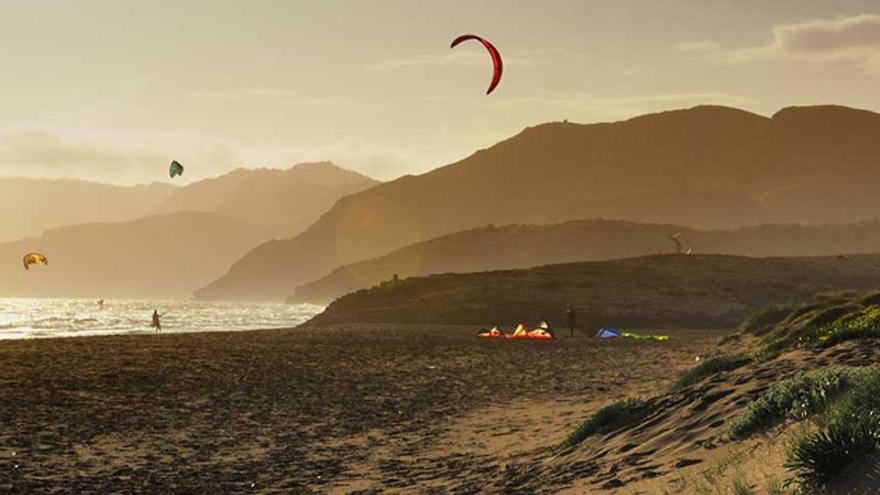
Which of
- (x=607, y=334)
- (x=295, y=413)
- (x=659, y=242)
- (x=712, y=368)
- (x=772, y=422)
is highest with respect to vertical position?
(x=659, y=242)

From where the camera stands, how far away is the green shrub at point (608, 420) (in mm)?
13734

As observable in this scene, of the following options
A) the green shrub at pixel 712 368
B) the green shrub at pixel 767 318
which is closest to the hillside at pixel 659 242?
the green shrub at pixel 767 318

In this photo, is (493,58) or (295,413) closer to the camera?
(295,413)

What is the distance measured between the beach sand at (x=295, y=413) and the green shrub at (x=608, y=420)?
54 centimetres

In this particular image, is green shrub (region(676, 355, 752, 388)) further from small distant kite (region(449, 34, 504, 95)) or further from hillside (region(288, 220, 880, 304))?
hillside (region(288, 220, 880, 304))

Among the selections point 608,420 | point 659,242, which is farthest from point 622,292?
point 659,242

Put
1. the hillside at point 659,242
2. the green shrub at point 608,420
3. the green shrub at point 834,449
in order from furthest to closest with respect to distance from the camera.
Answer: the hillside at point 659,242 → the green shrub at point 608,420 → the green shrub at point 834,449

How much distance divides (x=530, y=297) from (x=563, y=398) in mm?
47552

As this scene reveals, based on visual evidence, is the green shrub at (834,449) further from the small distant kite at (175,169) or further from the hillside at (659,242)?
the hillside at (659,242)

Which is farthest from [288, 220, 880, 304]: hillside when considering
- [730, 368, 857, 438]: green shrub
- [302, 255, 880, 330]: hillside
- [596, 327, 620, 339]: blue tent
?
[730, 368, 857, 438]: green shrub

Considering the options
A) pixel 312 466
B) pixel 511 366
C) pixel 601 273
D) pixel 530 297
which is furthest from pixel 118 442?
pixel 601 273

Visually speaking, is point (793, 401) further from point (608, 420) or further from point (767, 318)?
point (767, 318)

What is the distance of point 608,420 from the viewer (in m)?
14.1

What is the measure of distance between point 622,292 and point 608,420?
55.9 m
